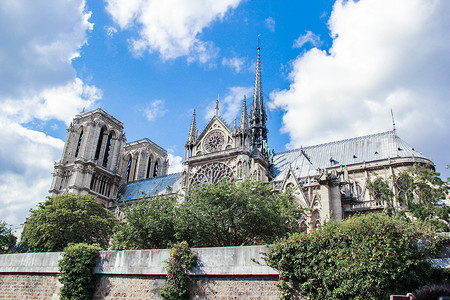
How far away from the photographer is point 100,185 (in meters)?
54.9

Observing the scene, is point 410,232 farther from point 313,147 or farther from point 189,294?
point 313,147

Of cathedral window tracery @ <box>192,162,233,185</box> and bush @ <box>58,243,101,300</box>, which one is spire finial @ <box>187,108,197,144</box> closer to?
cathedral window tracery @ <box>192,162,233,185</box>

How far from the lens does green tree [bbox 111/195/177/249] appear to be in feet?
66.3

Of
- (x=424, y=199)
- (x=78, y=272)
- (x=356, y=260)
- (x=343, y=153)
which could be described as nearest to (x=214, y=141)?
(x=343, y=153)

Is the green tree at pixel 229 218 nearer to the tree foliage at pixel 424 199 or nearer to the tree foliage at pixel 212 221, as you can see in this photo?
the tree foliage at pixel 212 221

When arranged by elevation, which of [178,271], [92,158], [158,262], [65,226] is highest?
[92,158]

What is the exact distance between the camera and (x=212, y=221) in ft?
64.9

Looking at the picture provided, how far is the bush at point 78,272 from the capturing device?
15.1m

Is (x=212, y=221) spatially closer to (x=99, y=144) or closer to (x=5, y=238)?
(x=5, y=238)

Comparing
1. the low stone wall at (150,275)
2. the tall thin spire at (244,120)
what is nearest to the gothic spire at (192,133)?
the tall thin spire at (244,120)

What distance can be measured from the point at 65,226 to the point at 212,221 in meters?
19.5

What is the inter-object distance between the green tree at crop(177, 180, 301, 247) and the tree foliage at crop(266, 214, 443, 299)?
6.85 m

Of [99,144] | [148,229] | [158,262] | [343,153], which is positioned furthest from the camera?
[99,144]

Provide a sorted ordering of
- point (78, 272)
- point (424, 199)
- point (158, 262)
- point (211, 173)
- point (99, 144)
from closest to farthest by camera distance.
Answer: point (158, 262) → point (78, 272) → point (424, 199) → point (211, 173) → point (99, 144)
